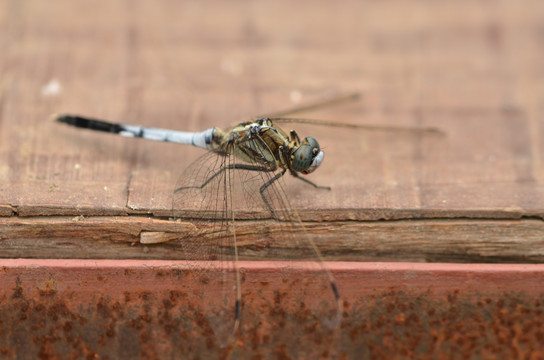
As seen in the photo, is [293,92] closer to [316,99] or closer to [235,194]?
[316,99]

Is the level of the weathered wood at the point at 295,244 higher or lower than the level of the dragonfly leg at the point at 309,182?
lower

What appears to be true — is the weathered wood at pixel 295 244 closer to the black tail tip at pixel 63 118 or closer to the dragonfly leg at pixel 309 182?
the dragonfly leg at pixel 309 182

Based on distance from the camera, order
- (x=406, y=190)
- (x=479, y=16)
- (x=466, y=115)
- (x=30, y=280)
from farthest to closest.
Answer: (x=479, y=16), (x=466, y=115), (x=406, y=190), (x=30, y=280)

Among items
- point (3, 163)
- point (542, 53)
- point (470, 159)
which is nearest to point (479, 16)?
point (542, 53)

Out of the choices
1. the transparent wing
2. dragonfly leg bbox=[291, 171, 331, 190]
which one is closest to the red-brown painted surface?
the transparent wing

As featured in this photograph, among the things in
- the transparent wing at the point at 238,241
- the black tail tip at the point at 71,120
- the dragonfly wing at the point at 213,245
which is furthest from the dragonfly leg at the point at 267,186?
the black tail tip at the point at 71,120

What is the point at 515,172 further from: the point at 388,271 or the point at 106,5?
the point at 106,5

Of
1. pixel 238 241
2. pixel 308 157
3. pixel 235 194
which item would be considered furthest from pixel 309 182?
pixel 238 241
